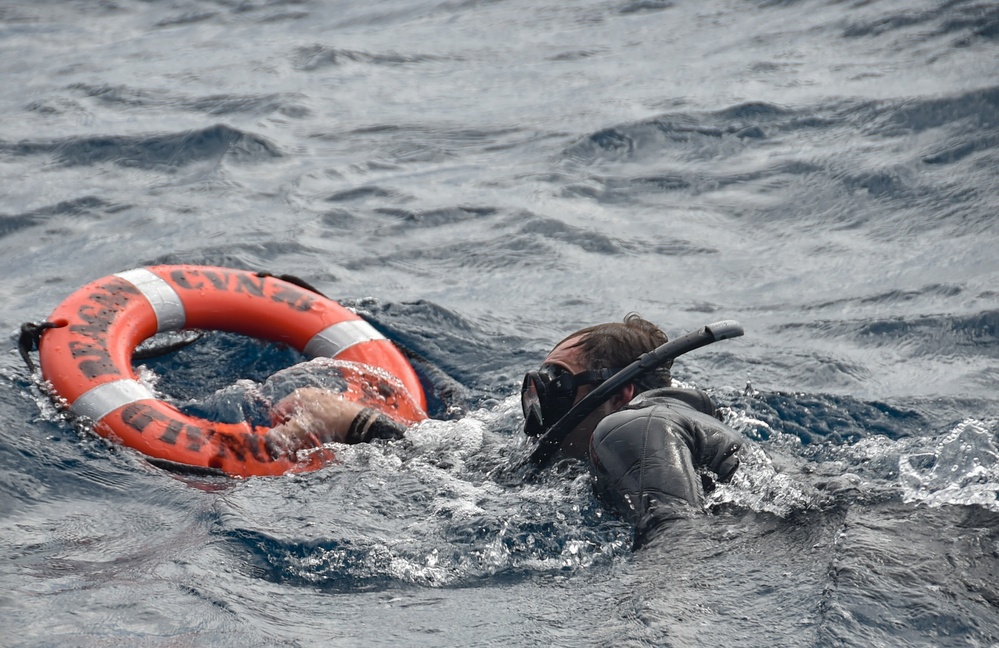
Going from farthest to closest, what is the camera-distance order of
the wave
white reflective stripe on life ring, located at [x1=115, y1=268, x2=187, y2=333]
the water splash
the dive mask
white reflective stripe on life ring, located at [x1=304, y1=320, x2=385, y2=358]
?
1. the wave
2. white reflective stripe on life ring, located at [x1=304, y1=320, x2=385, y2=358]
3. white reflective stripe on life ring, located at [x1=115, y1=268, x2=187, y2=333]
4. the dive mask
5. the water splash

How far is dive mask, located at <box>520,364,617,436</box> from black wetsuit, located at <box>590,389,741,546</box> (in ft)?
0.95

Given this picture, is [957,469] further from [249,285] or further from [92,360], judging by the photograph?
[92,360]

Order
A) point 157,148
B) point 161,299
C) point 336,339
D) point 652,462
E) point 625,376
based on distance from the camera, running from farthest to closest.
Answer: point 157,148, point 336,339, point 161,299, point 625,376, point 652,462

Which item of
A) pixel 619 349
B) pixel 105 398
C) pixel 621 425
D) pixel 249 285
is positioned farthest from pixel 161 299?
pixel 621 425

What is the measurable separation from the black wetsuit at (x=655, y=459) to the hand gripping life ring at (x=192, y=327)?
130 cm

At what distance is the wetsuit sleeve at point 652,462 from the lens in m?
3.47

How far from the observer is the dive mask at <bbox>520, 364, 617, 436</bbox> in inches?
161

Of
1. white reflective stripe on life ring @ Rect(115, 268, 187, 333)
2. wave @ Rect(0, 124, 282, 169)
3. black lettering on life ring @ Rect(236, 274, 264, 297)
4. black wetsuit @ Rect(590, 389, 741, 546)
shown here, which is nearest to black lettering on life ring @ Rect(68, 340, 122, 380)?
white reflective stripe on life ring @ Rect(115, 268, 187, 333)

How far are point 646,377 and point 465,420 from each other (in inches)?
41.1

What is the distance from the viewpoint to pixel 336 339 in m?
5.30

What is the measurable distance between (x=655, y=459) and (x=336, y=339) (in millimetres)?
2205

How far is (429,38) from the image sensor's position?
11.4 meters

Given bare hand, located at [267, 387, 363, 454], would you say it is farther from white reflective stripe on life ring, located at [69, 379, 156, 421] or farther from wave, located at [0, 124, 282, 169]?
wave, located at [0, 124, 282, 169]

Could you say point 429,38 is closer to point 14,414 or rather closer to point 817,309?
point 817,309
